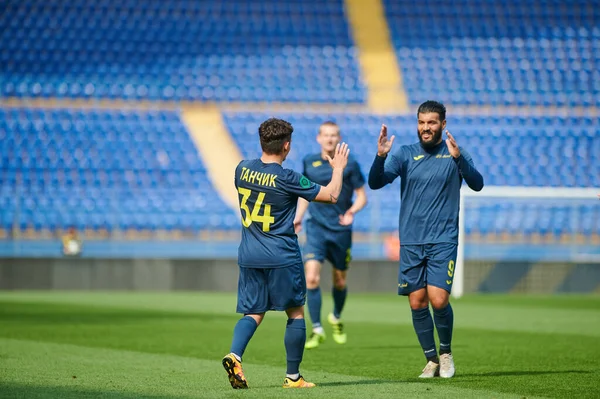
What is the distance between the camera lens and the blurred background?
19.0 m

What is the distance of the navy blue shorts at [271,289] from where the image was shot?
19.5 ft

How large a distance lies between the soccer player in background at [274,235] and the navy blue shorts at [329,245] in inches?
152

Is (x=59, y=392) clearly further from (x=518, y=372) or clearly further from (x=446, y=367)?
(x=518, y=372)

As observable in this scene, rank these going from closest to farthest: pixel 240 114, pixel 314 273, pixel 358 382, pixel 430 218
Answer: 1. pixel 358 382
2. pixel 430 218
3. pixel 314 273
4. pixel 240 114

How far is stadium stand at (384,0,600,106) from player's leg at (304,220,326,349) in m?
15.9

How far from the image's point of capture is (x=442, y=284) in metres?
6.67

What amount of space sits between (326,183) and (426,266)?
3125mm

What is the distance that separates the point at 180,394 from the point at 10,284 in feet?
45.9

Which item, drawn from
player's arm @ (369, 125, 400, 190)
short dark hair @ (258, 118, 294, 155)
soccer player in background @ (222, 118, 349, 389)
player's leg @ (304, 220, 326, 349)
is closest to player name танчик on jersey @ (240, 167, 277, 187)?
soccer player in background @ (222, 118, 349, 389)

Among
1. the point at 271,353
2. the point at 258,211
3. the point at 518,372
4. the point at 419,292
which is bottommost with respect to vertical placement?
the point at 271,353

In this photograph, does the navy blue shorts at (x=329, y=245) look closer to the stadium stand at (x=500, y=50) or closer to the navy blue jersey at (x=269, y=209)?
the navy blue jersey at (x=269, y=209)

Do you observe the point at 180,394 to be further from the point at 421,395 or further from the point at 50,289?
the point at 50,289

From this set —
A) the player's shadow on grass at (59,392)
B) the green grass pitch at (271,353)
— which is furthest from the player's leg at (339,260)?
the player's shadow on grass at (59,392)

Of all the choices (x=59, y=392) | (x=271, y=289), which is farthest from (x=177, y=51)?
(x=59, y=392)
